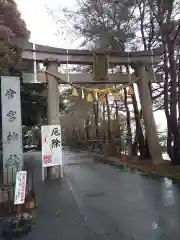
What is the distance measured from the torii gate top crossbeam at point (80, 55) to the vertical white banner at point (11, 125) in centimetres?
244

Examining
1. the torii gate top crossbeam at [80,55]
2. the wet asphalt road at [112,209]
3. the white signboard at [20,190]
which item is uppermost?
the torii gate top crossbeam at [80,55]

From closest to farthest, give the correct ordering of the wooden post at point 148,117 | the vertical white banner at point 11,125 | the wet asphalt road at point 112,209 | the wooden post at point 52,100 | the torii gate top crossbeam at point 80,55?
the wet asphalt road at point 112,209 < the vertical white banner at point 11,125 < the wooden post at point 52,100 < the torii gate top crossbeam at point 80,55 < the wooden post at point 148,117

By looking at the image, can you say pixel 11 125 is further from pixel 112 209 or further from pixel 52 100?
pixel 112 209

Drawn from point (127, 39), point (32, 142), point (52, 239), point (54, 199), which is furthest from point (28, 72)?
point (32, 142)

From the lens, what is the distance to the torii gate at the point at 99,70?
13648mm

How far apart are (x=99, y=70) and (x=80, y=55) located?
1.19 m

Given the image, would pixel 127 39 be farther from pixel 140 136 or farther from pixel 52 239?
pixel 52 239

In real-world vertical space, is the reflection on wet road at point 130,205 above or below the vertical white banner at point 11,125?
below

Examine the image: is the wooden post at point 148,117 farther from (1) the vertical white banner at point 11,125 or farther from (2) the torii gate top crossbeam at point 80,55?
(1) the vertical white banner at point 11,125

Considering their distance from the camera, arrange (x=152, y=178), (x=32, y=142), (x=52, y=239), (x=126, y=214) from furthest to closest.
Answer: (x=32, y=142), (x=152, y=178), (x=126, y=214), (x=52, y=239)

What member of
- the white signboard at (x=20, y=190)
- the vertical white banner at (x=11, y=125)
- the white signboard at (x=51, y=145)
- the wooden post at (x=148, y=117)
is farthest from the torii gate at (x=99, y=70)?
the white signboard at (x=20, y=190)

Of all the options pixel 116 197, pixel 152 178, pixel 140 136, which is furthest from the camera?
pixel 140 136

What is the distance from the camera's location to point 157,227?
21.0 feet

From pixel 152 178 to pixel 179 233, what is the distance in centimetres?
645
